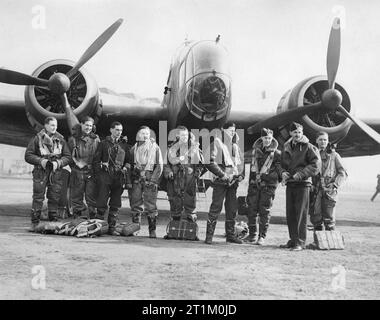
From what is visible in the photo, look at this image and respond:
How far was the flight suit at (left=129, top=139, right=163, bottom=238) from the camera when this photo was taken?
24.8 ft

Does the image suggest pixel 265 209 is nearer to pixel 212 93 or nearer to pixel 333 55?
pixel 212 93

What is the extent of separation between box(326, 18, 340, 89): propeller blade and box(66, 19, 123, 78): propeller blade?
513 cm

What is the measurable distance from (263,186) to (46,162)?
3.81m

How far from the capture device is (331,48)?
10461 mm

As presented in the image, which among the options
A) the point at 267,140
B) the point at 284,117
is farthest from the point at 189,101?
the point at 267,140

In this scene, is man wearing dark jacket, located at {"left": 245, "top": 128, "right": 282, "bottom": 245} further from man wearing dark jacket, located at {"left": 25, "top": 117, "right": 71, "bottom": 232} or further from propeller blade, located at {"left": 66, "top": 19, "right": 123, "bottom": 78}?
propeller blade, located at {"left": 66, "top": 19, "right": 123, "bottom": 78}

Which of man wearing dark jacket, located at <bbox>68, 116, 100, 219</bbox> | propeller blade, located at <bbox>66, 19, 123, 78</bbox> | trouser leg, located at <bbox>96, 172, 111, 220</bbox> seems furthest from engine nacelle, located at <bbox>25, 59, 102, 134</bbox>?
trouser leg, located at <bbox>96, 172, 111, 220</bbox>

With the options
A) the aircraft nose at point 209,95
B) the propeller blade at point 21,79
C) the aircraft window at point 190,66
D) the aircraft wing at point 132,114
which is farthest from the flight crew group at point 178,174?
the aircraft wing at point 132,114

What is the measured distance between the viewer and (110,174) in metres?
7.81

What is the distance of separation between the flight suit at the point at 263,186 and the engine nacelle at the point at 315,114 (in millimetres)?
3415

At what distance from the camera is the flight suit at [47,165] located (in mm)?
7754

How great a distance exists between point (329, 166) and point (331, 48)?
143 inches

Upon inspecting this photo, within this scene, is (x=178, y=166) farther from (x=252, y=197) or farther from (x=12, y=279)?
(x=12, y=279)

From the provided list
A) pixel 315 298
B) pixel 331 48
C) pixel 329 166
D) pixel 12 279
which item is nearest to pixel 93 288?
pixel 12 279
